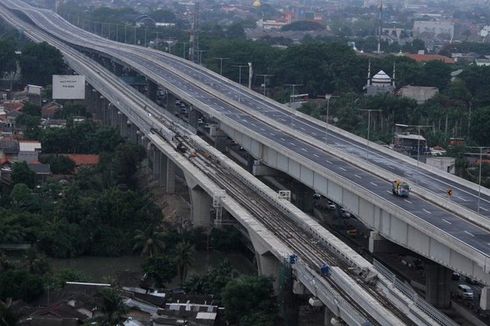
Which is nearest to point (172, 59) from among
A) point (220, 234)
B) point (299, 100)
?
point (299, 100)

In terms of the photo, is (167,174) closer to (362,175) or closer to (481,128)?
(362,175)

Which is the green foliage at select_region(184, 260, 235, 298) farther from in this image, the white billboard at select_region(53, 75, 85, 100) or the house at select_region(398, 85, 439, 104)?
the house at select_region(398, 85, 439, 104)

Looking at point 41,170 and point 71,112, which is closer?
point 41,170

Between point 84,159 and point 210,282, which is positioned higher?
point 210,282

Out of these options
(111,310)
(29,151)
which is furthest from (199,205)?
(111,310)

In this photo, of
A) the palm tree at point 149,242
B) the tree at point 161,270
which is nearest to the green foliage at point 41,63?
the palm tree at point 149,242

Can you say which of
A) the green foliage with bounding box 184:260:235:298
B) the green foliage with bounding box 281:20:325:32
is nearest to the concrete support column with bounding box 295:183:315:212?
the green foliage with bounding box 184:260:235:298
